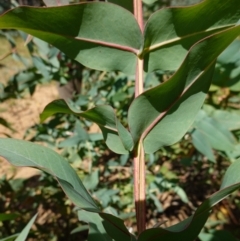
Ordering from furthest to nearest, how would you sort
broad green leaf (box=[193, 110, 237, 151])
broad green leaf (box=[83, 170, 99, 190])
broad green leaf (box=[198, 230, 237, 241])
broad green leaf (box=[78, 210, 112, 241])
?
broad green leaf (box=[83, 170, 99, 190]), broad green leaf (box=[193, 110, 237, 151]), broad green leaf (box=[198, 230, 237, 241]), broad green leaf (box=[78, 210, 112, 241])

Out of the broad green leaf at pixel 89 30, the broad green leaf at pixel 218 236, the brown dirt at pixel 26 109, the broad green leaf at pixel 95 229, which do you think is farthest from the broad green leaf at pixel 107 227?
the brown dirt at pixel 26 109

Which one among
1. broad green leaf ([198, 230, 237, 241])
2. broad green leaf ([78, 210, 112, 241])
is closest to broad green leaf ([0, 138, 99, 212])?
broad green leaf ([78, 210, 112, 241])

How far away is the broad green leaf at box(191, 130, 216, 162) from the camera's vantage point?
1388 millimetres

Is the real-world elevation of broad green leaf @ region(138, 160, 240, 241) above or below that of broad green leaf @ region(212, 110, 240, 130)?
above

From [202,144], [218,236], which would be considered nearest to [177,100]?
[218,236]

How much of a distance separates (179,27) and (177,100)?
0.35ft

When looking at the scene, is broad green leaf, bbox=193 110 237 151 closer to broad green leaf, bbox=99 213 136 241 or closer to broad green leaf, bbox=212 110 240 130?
broad green leaf, bbox=212 110 240 130

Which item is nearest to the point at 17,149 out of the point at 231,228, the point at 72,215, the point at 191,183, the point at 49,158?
the point at 49,158

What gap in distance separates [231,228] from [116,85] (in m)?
1.11

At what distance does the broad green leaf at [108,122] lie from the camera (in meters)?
0.60

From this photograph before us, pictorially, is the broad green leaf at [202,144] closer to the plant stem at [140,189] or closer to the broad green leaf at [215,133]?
the broad green leaf at [215,133]

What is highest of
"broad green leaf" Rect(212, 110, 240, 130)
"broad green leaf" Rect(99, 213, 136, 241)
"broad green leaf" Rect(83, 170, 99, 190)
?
"broad green leaf" Rect(99, 213, 136, 241)

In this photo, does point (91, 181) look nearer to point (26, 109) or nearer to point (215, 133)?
point (215, 133)

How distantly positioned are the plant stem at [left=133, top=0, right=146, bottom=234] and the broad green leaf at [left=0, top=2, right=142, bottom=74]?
0.03m
